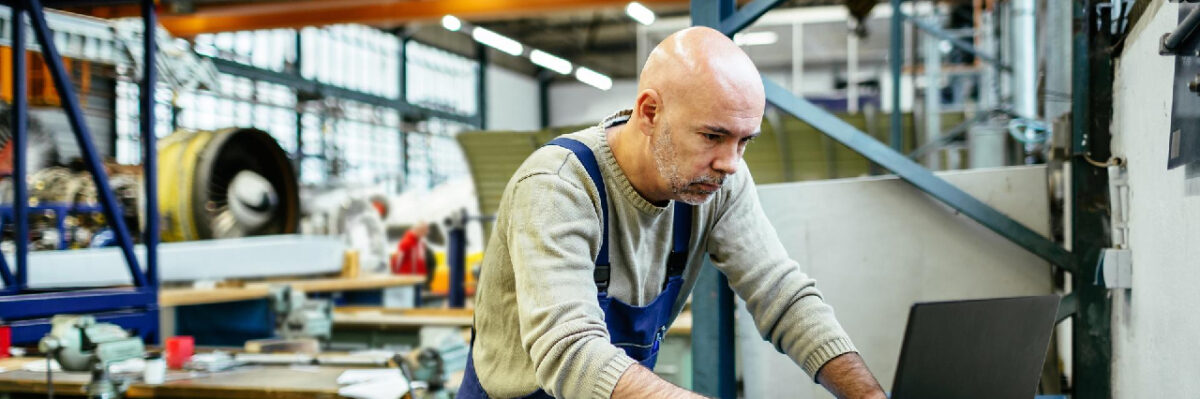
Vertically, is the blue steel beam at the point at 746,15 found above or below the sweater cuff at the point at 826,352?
above

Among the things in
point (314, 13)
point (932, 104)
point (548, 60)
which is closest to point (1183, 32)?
point (932, 104)

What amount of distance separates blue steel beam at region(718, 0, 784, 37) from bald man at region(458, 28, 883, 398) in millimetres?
669

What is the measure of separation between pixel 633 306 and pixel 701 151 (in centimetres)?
35

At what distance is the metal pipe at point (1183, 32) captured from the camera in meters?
1.14

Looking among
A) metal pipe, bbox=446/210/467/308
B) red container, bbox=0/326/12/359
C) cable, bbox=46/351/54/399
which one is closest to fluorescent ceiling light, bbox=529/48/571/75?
metal pipe, bbox=446/210/467/308

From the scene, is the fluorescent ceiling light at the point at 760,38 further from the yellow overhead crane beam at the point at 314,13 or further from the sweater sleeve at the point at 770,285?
the sweater sleeve at the point at 770,285

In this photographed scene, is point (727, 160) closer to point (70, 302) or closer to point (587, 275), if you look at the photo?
point (587, 275)

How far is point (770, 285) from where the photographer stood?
178cm

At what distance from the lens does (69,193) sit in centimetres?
656

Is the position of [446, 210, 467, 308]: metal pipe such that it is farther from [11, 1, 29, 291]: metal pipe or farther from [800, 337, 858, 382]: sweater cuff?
[800, 337, 858, 382]: sweater cuff

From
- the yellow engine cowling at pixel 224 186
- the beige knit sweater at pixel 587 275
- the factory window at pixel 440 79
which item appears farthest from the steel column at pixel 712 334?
the factory window at pixel 440 79

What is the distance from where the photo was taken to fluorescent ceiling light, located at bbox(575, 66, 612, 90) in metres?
19.0

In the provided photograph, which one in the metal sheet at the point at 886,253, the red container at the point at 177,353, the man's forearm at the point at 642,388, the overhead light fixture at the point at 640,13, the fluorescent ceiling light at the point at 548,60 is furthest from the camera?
the fluorescent ceiling light at the point at 548,60

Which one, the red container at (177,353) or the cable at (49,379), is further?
the red container at (177,353)
